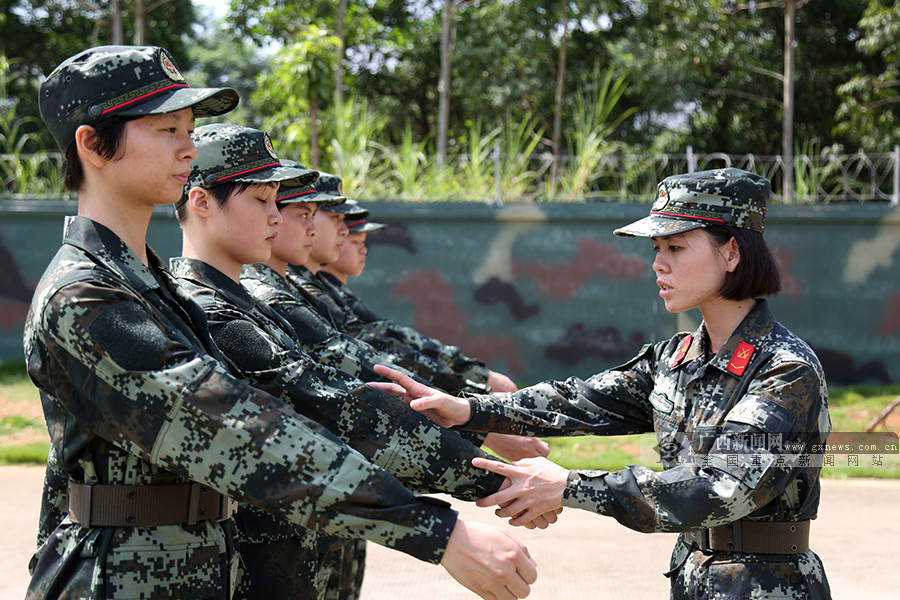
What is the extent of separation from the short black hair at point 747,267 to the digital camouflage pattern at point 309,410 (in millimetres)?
879

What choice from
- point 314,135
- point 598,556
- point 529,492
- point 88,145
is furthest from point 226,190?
point 314,135

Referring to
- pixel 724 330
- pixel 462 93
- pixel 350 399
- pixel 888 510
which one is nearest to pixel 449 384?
pixel 350 399

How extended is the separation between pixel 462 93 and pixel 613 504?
17.6 metres

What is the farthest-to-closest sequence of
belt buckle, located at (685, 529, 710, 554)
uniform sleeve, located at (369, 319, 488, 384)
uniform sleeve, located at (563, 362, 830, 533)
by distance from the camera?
1. uniform sleeve, located at (369, 319, 488, 384)
2. belt buckle, located at (685, 529, 710, 554)
3. uniform sleeve, located at (563, 362, 830, 533)

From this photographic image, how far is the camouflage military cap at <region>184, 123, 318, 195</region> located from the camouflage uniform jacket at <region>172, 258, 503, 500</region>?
0.28 m

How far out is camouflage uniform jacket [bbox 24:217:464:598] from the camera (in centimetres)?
184

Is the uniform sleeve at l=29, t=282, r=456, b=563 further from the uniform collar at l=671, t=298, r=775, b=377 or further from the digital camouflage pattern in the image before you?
Answer: the uniform collar at l=671, t=298, r=775, b=377

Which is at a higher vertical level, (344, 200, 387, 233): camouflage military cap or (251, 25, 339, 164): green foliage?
(251, 25, 339, 164): green foliage

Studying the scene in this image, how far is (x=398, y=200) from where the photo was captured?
10.3 meters

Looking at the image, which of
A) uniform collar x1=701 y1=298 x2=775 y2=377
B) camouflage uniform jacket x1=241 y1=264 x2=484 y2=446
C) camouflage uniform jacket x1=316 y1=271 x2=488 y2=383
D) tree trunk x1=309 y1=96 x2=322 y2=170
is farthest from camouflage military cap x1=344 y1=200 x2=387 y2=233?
tree trunk x1=309 y1=96 x2=322 y2=170

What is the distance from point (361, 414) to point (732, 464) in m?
1.13

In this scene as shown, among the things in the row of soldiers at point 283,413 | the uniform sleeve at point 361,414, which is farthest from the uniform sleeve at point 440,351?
the uniform sleeve at point 361,414

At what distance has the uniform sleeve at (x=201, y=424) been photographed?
183 cm

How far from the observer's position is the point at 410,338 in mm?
5926
